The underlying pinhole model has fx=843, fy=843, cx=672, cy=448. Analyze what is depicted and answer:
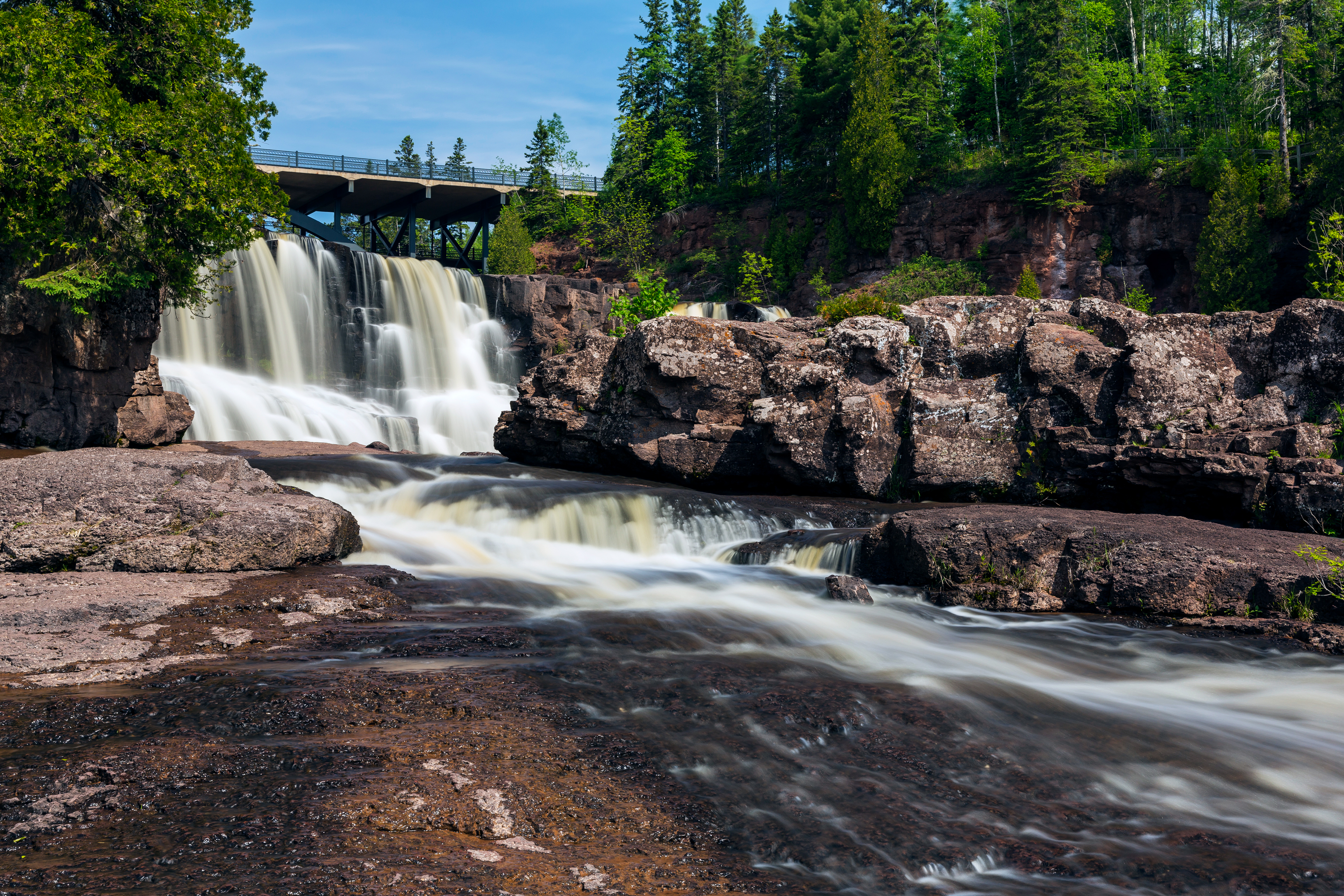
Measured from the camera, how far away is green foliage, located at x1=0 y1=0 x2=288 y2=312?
15.4 metres

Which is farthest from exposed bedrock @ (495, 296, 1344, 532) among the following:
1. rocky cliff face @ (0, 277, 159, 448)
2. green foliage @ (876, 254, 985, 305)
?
green foliage @ (876, 254, 985, 305)

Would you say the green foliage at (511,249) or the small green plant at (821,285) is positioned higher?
the green foliage at (511,249)

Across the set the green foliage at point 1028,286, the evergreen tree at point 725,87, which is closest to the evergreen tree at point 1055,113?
the green foliage at point 1028,286

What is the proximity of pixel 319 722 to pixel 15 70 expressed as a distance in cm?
1676

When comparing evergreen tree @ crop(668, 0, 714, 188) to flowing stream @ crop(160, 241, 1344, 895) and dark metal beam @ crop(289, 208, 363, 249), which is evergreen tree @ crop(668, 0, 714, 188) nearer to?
dark metal beam @ crop(289, 208, 363, 249)

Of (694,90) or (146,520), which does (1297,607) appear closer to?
(146,520)

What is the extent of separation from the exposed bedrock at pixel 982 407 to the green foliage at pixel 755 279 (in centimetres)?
2933

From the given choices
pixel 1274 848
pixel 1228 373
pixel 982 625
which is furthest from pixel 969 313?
pixel 1274 848

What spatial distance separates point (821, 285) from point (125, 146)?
34439 millimetres

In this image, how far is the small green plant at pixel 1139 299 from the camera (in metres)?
35.9

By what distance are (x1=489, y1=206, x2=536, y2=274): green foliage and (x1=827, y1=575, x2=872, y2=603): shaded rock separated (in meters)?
43.2

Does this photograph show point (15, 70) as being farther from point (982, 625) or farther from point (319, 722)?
point (982, 625)

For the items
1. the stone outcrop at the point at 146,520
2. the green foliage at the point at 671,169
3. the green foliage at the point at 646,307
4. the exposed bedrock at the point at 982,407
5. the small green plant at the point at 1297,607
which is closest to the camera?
the small green plant at the point at 1297,607

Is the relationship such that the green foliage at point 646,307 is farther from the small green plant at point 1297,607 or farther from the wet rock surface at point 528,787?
the wet rock surface at point 528,787
